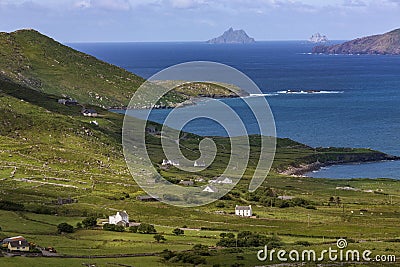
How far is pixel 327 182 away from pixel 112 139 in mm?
42240

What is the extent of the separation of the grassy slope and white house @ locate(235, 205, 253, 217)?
174 centimetres

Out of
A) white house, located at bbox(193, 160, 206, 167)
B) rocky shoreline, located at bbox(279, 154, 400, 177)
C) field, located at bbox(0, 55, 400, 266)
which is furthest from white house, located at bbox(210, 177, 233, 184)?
rocky shoreline, located at bbox(279, 154, 400, 177)

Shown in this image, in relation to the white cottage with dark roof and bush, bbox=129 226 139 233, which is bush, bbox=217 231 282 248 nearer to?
bush, bbox=129 226 139 233

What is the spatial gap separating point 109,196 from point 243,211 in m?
19.0

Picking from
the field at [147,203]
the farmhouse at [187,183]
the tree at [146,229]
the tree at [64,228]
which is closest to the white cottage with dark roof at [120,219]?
the tree at [146,229]

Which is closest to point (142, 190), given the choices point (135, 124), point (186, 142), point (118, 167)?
point (118, 167)

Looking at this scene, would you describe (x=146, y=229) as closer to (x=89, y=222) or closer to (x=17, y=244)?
(x=89, y=222)

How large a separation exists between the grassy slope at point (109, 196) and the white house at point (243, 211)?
1.74 meters

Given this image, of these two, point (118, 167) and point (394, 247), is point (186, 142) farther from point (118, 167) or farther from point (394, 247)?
point (394, 247)

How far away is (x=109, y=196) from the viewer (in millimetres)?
93000

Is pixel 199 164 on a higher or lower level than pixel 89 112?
lower

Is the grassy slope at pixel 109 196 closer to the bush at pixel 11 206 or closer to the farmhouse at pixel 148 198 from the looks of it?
the farmhouse at pixel 148 198

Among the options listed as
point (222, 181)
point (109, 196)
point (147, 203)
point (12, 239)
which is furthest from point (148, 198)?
point (12, 239)

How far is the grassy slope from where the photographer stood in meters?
69.8
